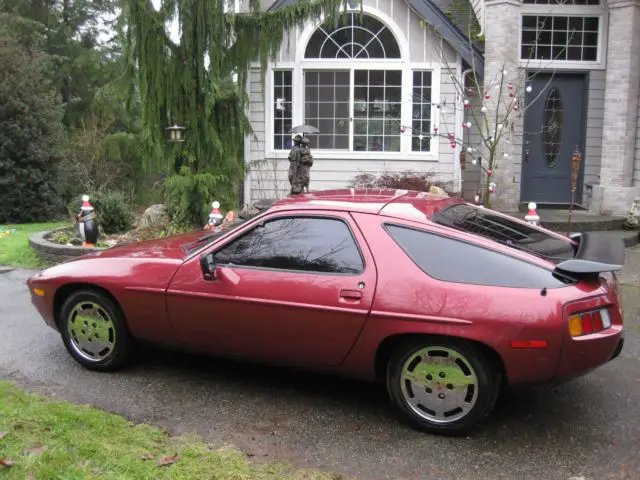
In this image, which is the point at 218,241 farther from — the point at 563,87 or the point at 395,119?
the point at 563,87

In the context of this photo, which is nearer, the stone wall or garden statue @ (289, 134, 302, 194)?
the stone wall

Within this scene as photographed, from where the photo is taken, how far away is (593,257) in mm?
4016

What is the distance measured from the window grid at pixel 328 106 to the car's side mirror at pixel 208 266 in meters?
8.60

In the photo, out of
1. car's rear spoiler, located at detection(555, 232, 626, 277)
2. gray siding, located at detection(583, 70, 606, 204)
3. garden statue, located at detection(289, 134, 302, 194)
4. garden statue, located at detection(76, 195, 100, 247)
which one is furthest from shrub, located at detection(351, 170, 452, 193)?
car's rear spoiler, located at detection(555, 232, 626, 277)

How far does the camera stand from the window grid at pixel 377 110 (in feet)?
40.3

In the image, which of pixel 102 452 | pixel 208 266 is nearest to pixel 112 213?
pixel 208 266

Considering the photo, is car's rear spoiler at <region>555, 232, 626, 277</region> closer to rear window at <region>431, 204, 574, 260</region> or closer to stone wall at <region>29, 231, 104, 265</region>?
rear window at <region>431, 204, 574, 260</region>

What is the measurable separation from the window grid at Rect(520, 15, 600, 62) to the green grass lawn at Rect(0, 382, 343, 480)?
10475 millimetres

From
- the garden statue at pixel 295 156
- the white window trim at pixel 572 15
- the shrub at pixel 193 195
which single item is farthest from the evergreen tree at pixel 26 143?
the white window trim at pixel 572 15

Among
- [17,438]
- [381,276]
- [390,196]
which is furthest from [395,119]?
[17,438]

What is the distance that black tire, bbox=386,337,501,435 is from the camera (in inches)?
146

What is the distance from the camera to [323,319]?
3988 mm

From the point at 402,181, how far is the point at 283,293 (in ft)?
26.3

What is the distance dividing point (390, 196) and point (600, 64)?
9006 mm
